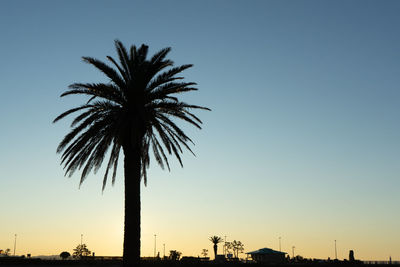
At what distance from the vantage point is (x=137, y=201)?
78.3ft

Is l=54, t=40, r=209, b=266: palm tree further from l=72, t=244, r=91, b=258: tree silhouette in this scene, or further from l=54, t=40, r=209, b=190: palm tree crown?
l=72, t=244, r=91, b=258: tree silhouette

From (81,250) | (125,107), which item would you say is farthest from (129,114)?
(81,250)

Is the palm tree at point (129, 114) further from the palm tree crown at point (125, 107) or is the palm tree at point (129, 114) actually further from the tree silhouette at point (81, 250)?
the tree silhouette at point (81, 250)

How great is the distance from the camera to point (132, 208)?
77.6 feet

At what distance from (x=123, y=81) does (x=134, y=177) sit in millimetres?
5365

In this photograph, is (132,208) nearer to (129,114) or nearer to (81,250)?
(129,114)

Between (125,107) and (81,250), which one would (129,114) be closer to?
(125,107)

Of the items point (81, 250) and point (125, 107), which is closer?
point (125, 107)

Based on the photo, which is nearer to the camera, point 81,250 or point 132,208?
point 132,208

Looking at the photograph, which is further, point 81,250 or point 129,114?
point 81,250

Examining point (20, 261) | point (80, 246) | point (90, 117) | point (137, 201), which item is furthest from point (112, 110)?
point (80, 246)

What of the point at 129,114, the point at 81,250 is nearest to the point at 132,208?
the point at 129,114

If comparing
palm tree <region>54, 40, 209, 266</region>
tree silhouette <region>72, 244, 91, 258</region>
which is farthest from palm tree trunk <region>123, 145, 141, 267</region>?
tree silhouette <region>72, 244, 91, 258</region>

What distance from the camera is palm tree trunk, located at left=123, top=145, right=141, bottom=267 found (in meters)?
23.1
